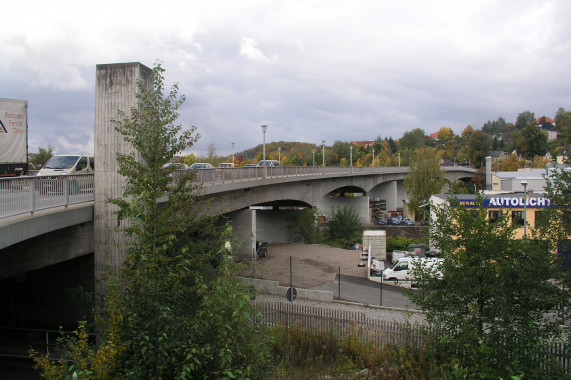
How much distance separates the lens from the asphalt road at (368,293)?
2156 cm

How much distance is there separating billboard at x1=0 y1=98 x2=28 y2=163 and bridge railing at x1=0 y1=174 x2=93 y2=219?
15.4ft

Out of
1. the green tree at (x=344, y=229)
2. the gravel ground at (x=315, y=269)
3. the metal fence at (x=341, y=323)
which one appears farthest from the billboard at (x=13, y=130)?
the green tree at (x=344, y=229)

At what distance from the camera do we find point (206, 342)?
7.16 meters

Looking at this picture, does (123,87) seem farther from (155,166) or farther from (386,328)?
(386,328)

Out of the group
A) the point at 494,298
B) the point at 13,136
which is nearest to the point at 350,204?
the point at 13,136

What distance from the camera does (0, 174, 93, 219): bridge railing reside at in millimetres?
10070

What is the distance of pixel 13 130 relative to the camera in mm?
16203

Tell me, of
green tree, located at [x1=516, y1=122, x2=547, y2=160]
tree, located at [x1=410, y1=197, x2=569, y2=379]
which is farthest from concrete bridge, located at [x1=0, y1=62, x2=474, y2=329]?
green tree, located at [x1=516, y1=122, x2=547, y2=160]

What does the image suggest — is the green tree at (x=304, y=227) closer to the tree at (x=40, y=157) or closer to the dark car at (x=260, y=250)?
the dark car at (x=260, y=250)

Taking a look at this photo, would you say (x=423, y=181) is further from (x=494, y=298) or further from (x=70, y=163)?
(x=494, y=298)

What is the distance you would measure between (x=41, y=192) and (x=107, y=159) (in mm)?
2753

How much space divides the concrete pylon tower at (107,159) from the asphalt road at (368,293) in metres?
12.3

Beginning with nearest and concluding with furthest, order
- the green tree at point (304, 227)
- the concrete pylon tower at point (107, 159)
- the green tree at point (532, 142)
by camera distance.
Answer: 1. the concrete pylon tower at point (107, 159)
2. the green tree at point (304, 227)
3. the green tree at point (532, 142)

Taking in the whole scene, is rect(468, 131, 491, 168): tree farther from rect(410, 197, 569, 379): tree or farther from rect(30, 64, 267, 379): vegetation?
rect(30, 64, 267, 379): vegetation
